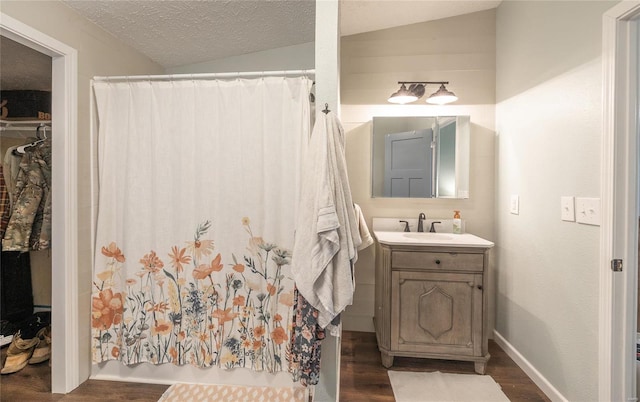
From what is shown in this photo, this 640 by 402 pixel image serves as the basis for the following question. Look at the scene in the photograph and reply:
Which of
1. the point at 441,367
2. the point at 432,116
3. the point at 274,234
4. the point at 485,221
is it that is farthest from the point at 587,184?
the point at 274,234

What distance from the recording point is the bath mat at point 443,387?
1.76 meters

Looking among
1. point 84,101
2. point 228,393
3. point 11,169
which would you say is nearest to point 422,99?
point 84,101

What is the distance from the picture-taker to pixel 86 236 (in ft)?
6.19

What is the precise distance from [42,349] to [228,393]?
4.60 feet

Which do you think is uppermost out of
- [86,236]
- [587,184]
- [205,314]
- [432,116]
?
[432,116]

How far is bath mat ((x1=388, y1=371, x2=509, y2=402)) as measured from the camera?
1.76m

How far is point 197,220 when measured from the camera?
72.5 inches

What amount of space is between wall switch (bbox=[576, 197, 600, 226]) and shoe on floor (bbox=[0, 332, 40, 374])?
341 cm

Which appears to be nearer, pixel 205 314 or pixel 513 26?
pixel 205 314

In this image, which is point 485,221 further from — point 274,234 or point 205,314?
point 205,314

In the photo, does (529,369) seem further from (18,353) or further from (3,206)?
(3,206)

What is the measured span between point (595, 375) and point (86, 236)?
283cm

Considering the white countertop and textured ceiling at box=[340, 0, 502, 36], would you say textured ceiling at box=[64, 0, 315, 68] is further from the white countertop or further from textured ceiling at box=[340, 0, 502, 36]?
the white countertop

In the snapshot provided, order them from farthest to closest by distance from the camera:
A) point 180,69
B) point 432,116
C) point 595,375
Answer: point 180,69, point 432,116, point 595,375
